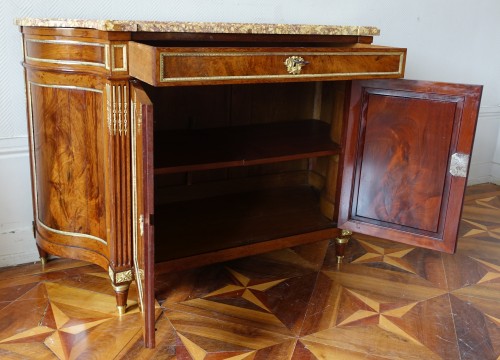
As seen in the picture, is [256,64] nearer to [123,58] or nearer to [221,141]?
[123,58]

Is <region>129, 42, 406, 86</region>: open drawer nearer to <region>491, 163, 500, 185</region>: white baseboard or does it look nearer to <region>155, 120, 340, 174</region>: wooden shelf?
<region>155, 120, 340, 174</region>: wooden shelf

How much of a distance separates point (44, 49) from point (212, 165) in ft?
1.59

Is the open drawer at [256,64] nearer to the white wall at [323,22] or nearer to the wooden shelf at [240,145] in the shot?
the wooden shelf at [240,145]

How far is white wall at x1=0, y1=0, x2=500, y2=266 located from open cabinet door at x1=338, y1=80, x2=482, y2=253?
1.77 feet

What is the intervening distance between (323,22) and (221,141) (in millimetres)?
679

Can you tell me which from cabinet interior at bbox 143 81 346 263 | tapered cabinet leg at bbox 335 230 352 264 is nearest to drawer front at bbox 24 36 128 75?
cabinet interior at bbox 143 81 346 263

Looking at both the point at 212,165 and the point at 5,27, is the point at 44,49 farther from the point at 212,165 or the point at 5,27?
the point at 212,165

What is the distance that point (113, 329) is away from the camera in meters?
1.31

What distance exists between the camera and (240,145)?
1.58 m

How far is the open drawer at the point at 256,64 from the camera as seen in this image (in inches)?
41.6

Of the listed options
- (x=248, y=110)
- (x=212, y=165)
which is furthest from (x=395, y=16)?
(x=212, y=165)

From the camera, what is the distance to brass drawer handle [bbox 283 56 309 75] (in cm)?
122

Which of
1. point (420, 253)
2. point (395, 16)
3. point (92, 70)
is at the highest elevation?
point (395, 16)

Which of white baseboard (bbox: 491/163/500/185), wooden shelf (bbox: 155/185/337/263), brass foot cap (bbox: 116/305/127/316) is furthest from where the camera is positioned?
white baseboard (bbox: 491/163/500/185)
